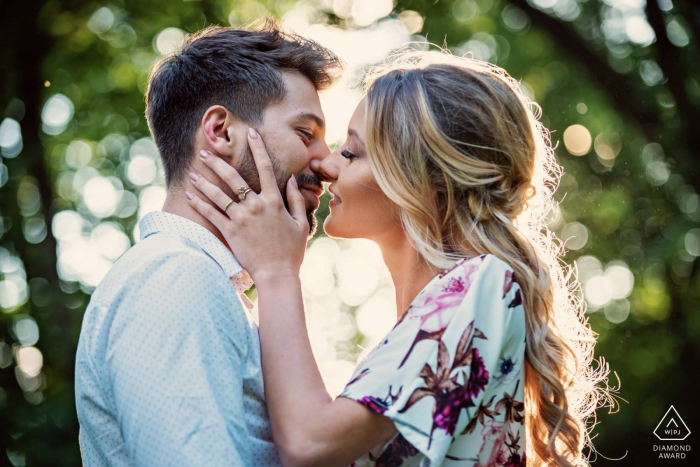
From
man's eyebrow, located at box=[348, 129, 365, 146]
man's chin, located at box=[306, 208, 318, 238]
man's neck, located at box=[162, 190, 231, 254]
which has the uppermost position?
man's eyebrow, located at box=[348, 129, 365, 146]

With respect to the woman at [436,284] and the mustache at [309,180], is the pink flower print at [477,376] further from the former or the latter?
the mustache at [309,180]

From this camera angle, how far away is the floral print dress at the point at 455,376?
1.93 metres

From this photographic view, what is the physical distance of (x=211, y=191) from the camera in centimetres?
263

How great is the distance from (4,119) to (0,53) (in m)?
1.09

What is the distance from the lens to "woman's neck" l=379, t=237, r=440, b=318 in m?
2.70

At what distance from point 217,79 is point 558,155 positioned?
9.07 meters

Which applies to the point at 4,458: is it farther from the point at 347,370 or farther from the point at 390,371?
the point at 390,371

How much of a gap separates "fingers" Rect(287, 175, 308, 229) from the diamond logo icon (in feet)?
21.4

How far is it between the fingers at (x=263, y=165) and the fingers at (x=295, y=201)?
124mm

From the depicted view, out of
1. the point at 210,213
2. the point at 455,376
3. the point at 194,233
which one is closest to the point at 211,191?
the point at 210,213

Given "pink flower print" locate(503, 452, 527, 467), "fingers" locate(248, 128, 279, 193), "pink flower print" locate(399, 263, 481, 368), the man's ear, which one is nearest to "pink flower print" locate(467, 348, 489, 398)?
"pink flower print" locate(399, 263, 481, 368)

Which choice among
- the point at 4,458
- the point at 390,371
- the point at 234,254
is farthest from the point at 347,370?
the point at 4,458

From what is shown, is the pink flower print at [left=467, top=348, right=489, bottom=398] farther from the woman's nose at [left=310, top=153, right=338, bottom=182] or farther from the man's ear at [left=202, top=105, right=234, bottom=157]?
the man's ear at [left=202, top=105, right=234, bottom=157]

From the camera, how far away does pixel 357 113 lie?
2.96 meters
